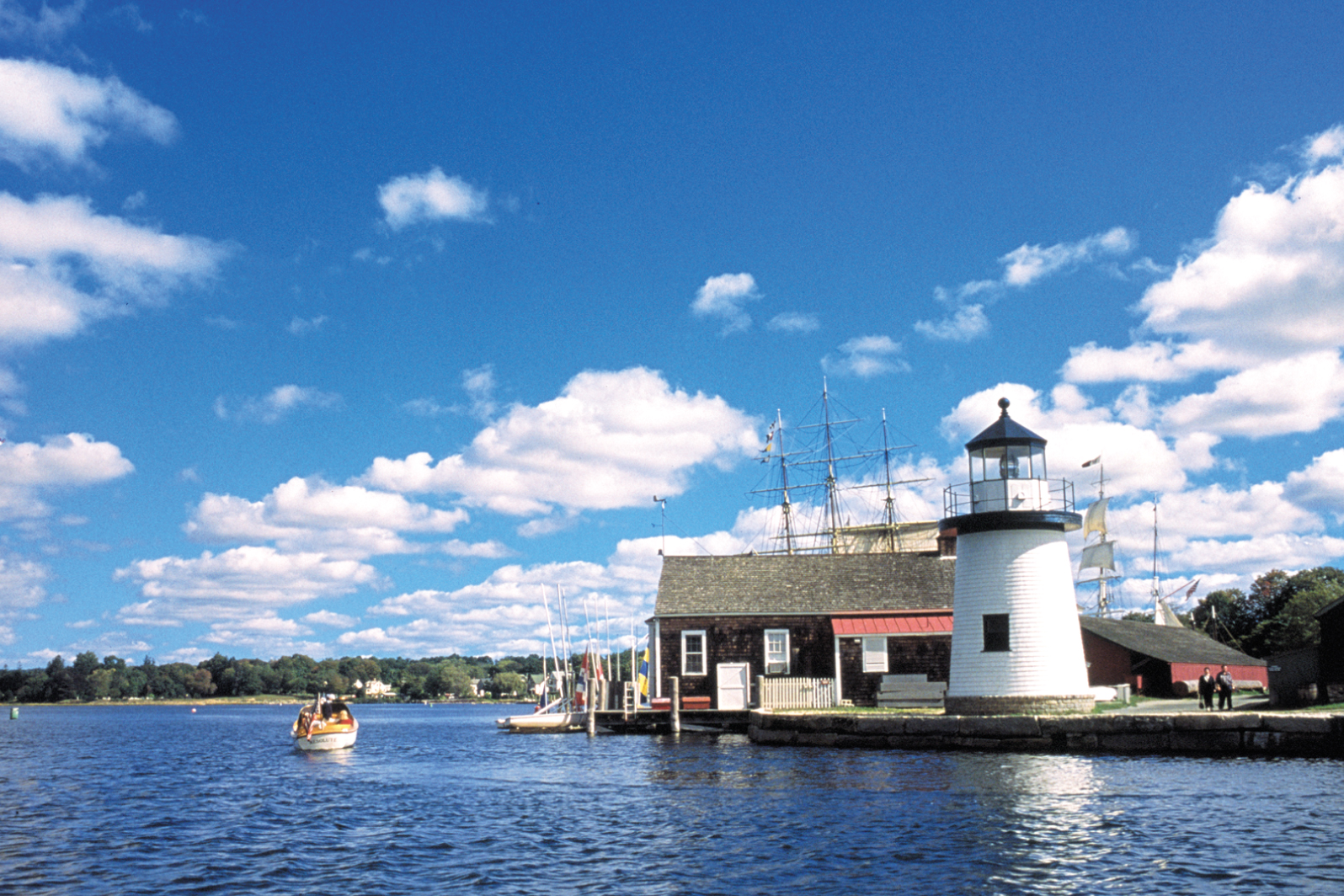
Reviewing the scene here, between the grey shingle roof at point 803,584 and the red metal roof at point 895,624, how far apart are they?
0.48m

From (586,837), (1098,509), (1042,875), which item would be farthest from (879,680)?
(1098,509)

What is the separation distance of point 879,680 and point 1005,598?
1304 cm

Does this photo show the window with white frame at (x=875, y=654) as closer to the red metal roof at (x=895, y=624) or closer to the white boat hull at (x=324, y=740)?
the red metal roof at (x=895, y=624)

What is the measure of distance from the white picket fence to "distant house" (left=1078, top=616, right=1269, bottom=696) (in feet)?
51.8

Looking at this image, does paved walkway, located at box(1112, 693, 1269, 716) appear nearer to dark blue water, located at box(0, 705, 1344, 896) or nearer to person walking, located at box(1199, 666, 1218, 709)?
person walking, located at box(1199, 666, 1218, 709)

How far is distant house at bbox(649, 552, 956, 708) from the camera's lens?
146ft

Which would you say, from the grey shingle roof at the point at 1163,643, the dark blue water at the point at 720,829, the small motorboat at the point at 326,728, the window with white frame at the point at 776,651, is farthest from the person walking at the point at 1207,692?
the small motorboat at the point at 326,728

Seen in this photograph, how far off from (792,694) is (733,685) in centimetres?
339

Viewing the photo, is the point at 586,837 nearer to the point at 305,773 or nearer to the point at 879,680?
the point at 305,773

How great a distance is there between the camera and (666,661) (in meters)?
46.0

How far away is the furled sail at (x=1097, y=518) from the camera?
10281 centimetres

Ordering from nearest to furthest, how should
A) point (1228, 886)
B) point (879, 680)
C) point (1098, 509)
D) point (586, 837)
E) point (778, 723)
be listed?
1. point (1228, 886)
2. point (586, 837)
3. point (778, 723)
4. point (879, 680)
5. point (1098, 509)

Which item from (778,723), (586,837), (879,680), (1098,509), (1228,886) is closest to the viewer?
(1228,886)

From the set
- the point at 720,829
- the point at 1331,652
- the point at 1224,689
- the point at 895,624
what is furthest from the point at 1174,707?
the point at 720,829
